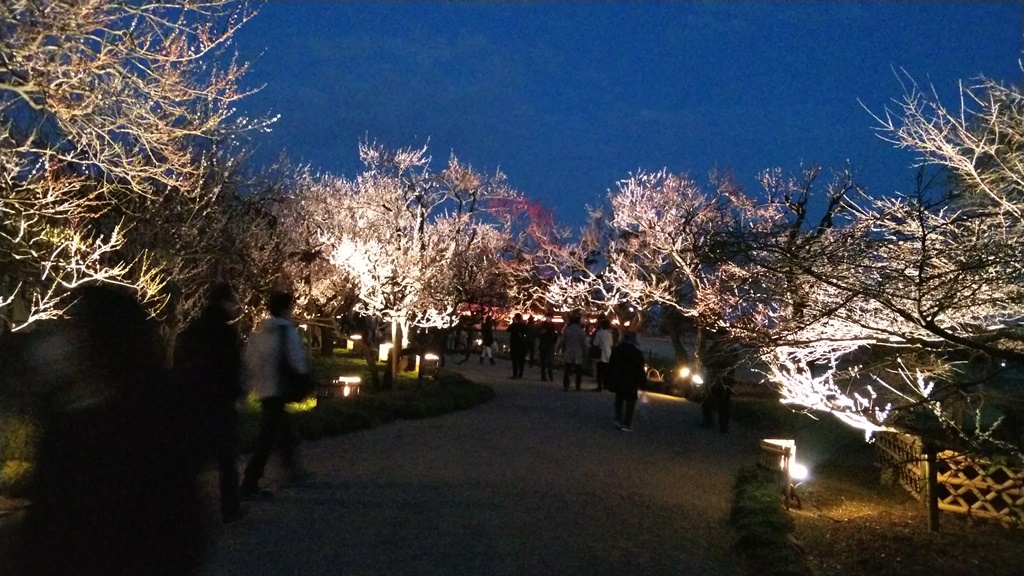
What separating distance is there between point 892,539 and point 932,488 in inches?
27.4

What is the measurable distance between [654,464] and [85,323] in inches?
380

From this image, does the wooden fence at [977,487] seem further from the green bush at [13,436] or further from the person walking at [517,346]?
the person walking at [517,346]

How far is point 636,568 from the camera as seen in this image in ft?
22.3

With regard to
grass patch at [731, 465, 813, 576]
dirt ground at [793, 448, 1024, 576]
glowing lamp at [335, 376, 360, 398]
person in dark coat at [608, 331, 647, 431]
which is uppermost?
person in dark coat at [608, 331, 647, 431]

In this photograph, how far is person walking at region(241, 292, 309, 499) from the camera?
26.2ft

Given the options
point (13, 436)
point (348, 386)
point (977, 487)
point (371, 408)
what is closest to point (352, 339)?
point (348, 386)

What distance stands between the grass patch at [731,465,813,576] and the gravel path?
203 mm

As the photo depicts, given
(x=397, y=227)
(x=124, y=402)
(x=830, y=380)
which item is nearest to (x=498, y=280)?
(x=397, y=227)

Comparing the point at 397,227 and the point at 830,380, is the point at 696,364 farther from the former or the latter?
the point at 830,380

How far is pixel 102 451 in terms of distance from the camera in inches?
125

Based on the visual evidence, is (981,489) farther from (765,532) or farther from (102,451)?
(102,451)

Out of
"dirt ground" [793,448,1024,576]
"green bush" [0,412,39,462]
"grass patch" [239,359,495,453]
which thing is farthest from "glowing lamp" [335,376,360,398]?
"dirt ground" [793,448,1024,576]

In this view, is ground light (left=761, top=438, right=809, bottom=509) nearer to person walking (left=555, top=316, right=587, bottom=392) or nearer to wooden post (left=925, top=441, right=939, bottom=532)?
wooden post (left=925, top=441, right=939, bottom=532)

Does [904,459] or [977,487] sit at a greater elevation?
[904,459]
